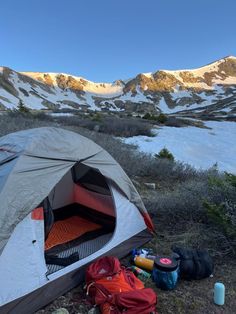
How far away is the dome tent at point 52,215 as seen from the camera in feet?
10.4

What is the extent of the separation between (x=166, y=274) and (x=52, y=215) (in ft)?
5.06

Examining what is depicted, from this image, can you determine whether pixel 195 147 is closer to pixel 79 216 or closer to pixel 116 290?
pixel 79 216

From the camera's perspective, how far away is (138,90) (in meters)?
131

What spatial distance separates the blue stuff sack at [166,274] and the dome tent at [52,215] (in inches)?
28.8

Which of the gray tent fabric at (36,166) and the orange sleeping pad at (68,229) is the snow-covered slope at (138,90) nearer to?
the orange sleeping pad at (68,229)

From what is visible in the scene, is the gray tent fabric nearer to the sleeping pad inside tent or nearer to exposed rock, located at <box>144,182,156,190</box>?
the sleeping pad inside tent

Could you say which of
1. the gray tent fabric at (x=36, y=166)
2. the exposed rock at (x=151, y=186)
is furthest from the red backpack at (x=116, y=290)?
the exposed rock at (x=151, y=186)

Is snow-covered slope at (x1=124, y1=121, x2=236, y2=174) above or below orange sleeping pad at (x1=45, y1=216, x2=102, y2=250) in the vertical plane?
below

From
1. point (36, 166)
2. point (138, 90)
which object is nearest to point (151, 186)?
point (36, 166)

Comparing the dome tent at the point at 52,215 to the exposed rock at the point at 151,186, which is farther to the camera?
the exposed rock at the point at 151,186

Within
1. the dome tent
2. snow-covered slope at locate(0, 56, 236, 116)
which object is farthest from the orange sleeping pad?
snow-covered slope at locate(0, 56, 236, 116)

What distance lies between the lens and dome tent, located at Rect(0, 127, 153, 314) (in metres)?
3.16

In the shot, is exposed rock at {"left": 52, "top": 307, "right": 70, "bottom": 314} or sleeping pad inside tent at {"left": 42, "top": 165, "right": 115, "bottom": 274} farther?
sleeping pad inside tent at {"left": 42, "top": 165, "right": 115, "bottom": 274}

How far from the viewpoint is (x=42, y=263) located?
3311 mm
